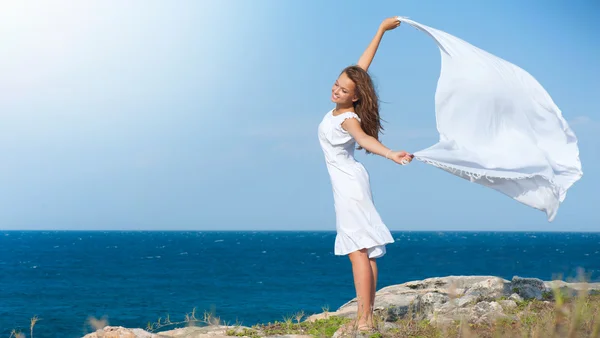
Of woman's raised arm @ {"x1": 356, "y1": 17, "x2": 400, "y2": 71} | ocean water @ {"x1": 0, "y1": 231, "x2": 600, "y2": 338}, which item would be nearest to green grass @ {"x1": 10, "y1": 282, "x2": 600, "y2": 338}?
woman's raised arm @ {"x1": 356, "y1": 17, "x2": 400, "y2": 71}


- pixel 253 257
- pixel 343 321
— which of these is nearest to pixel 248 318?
pixel 343 321

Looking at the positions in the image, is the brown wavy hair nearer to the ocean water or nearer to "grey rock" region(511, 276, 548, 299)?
"grey rock" region(511, 276, 548, 299)

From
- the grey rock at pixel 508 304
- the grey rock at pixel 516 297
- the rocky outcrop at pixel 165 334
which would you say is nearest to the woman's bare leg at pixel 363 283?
the rocky outcrop at pixel 165 334

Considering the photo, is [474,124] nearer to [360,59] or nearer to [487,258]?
[360,59]

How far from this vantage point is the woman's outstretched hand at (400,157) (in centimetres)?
539

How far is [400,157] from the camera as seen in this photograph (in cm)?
542

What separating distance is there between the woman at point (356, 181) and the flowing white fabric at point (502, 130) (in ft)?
2.46

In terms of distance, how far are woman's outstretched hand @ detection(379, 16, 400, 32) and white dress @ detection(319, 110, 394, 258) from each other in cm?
131

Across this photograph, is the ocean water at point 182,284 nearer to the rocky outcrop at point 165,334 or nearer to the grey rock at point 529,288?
the grey rock at point 529,288

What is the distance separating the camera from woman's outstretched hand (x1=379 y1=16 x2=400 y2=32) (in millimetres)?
6852

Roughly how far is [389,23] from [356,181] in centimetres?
189

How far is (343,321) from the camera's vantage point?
7.21 meters

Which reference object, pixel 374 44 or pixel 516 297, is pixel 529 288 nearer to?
pixel 516 297

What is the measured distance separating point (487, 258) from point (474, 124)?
96.2 metres
